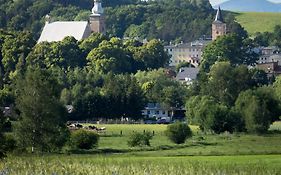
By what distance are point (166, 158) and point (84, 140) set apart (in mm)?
7710

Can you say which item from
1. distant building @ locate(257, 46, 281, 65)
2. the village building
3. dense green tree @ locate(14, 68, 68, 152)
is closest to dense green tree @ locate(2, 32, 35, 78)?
distant building @ locate(257, 46, 281, 65)

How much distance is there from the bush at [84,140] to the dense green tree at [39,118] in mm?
836

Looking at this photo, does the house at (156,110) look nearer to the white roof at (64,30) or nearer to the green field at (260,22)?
the white roof at (64,30)

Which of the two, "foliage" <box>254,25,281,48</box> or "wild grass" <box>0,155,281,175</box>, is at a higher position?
"foliage" <box>254,25,281,48</box>

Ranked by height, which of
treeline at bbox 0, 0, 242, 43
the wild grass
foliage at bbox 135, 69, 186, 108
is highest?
treeline at bbox 0, 0, 242, 43

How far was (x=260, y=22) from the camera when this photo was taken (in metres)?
188

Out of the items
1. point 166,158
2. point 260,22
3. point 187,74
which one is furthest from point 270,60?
point 166,158

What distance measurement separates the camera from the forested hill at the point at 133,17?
15500 cm

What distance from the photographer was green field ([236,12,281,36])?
178750 millimetres

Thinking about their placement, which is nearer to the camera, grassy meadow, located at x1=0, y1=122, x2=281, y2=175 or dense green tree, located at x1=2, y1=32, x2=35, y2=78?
grassy meadow, located at x1=0, y1=122, x2=281, y2=175

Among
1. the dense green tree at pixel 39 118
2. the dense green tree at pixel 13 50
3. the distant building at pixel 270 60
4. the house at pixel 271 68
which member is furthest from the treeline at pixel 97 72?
the dense green tree at pixel 39 118

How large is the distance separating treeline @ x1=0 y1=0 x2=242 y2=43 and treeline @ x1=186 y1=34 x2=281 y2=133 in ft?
160

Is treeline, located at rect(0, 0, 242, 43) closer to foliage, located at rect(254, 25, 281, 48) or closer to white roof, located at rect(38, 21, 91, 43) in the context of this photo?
foliage, located at rect(254, 25, 281, 48)

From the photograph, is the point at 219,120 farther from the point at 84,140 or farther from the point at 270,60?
the point at 270,60
